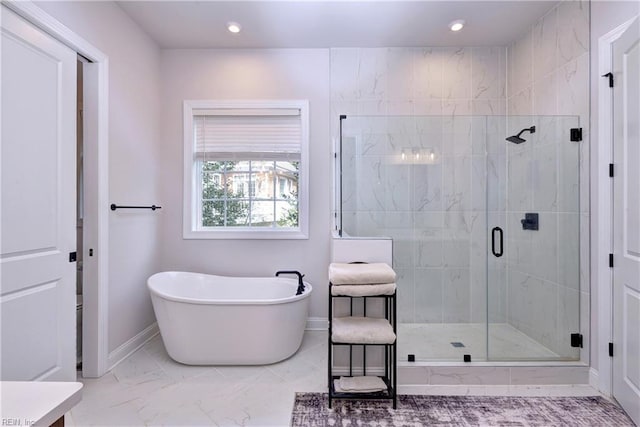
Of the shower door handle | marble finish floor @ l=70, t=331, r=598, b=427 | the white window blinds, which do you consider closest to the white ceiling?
the white window blinds

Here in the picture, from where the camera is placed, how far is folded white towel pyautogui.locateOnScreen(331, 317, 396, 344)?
1.81 m

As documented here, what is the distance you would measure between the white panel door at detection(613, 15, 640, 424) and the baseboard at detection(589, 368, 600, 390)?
109 millimetres

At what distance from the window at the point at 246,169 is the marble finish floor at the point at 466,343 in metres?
1.34

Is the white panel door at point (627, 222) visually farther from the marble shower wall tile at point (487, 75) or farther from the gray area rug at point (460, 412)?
the marble shower wall tile at point (487, 75)

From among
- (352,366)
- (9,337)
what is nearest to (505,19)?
(352,366)

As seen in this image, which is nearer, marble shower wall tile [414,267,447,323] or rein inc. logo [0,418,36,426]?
rein inc. logo [0,418,36,426]

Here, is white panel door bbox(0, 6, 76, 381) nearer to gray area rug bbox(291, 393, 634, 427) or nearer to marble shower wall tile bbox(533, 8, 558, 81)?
gray area rug bbox(291, 393, 634, 427)

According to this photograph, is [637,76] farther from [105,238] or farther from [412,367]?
[105,238]

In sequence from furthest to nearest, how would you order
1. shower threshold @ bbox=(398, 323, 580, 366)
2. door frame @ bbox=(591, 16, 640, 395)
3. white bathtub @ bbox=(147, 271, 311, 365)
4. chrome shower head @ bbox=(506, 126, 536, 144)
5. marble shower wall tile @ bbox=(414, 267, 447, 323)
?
marble shower wall tile @ bbox=(414, 267, 447, 323)
chrome shower head @ bbox=(506, 126, 536, 144)
white bathtub @ bbox=(147, 271, 311, 365)
shower threshold @ bbox=(398, 323, 580, 366)
door frame @ bbox=(591, 16, 640, 395)

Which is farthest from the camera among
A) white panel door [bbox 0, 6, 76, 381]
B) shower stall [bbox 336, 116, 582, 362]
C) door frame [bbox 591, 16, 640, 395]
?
shower stall [bbox 336, 116, 582, 362]

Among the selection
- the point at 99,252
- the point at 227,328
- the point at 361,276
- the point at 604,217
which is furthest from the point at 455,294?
the point at 99,252

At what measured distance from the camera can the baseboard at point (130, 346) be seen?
7.55 ft

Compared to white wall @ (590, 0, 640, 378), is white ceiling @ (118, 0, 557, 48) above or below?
above

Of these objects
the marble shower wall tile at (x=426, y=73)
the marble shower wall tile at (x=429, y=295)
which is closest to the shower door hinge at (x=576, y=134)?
the marble shower wall tile at (x=426, y=73)
